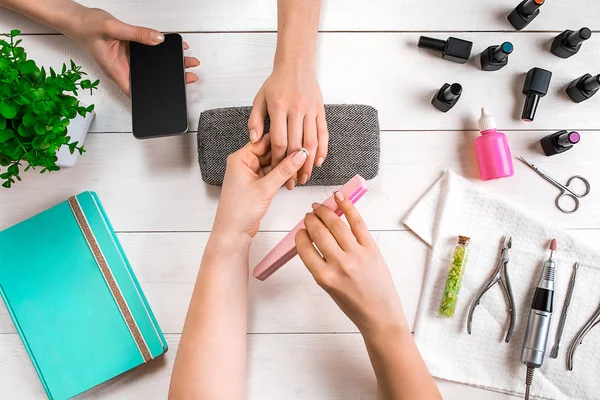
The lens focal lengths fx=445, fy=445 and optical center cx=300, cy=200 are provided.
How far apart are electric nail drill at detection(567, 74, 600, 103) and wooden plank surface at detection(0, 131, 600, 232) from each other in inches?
2.7

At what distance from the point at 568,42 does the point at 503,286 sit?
0.43m

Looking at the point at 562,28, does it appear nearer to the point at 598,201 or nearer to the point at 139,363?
the point at 598,201

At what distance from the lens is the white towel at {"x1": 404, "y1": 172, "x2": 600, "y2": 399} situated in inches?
29.2

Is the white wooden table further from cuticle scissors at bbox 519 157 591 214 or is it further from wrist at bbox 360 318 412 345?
wrist at bbox 360 318 412 345

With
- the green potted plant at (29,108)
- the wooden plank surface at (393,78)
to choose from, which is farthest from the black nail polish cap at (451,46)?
the green potted plant at (29,108)

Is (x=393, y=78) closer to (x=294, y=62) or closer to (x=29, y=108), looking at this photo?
(x=294, y=62)

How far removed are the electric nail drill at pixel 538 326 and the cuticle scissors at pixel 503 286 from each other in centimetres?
3

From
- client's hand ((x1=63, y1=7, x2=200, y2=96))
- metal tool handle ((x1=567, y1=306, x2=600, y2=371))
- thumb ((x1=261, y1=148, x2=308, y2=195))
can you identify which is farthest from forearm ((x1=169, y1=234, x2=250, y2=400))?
metal tool handle ((x1=567, y1=306, x2=600, y2=371))

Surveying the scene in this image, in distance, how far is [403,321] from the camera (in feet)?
2.10

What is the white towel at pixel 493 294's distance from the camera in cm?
74

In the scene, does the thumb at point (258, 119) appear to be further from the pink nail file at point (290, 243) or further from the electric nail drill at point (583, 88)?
the electric nail drill at point (583, 88)

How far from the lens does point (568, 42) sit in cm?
76

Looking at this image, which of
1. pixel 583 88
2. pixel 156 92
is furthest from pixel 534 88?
pixel 156 92

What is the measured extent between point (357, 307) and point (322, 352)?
19 cm
